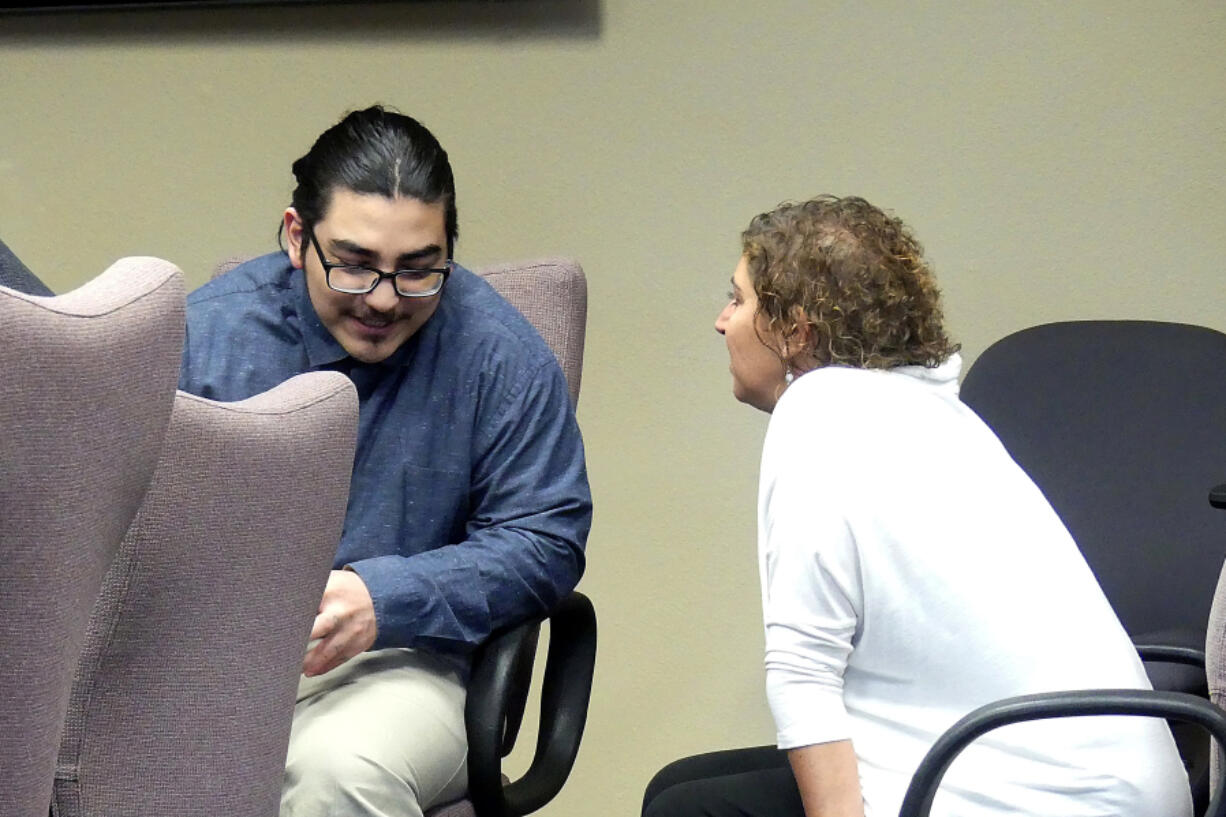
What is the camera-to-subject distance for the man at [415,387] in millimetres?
1626

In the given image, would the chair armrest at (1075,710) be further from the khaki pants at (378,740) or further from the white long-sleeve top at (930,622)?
the khaki pants at (378,740)

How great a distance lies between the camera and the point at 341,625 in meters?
1.52

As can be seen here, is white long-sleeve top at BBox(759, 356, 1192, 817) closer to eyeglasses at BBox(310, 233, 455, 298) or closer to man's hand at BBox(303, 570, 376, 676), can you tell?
man's hand at BBox(303, 570, 376, 676)

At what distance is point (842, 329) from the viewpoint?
143cm

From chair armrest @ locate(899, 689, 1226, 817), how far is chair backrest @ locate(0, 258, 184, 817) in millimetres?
682

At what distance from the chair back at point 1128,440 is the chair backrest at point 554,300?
631 millimetres

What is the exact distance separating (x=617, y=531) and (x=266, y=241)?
2.69ft

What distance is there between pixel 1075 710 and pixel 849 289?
1.59ft

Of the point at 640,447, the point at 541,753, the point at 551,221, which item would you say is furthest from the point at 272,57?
the point at 541,753

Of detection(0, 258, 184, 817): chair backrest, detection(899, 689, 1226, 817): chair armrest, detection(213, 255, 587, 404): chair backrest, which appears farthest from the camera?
detection(213, 255, 587, 404): chair backrest

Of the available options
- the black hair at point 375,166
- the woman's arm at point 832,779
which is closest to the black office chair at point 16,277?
the black hair at point 375,166

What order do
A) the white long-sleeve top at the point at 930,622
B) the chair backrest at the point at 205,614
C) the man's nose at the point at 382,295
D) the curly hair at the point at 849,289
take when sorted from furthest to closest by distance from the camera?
1. the man's nose at the point at 382,295
2. the curly hair at the point at 849,289
3. the white long-sleeve top at the point at 930,622
4. the chair backrest at the point at 205,614

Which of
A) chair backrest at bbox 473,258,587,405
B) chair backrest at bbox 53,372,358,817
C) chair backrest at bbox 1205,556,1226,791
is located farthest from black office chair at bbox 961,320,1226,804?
chair backrest at bbox 53,372,358,817

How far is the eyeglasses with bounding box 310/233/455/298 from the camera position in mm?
1719
